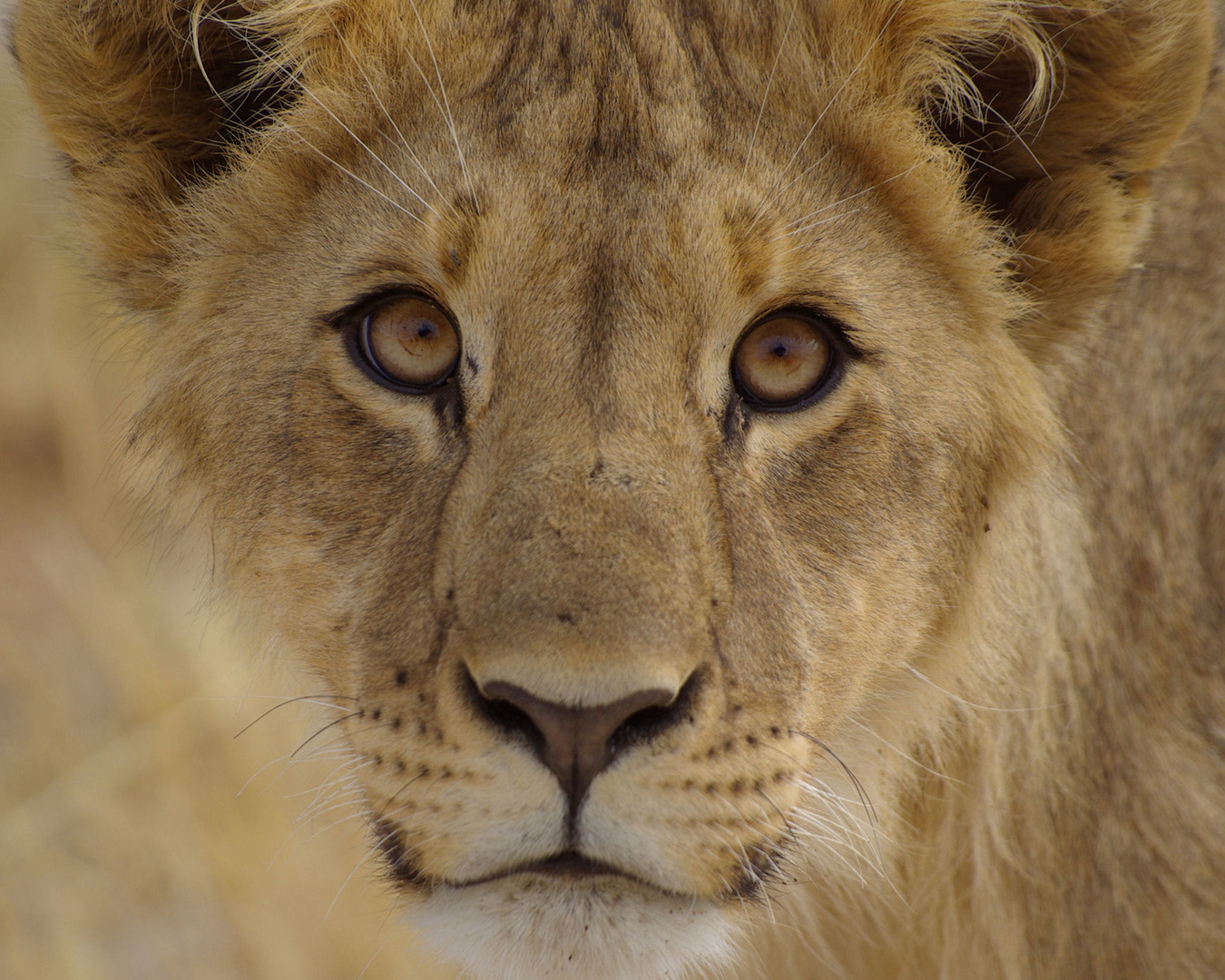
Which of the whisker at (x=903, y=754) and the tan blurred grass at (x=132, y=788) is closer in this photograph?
the whisker at (x=903, y=754)

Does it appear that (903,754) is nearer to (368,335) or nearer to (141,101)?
(368,335)

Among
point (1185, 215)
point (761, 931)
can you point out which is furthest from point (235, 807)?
point (1185, 215)

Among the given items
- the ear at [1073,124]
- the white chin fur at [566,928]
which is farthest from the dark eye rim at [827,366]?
the white chin fur at [566,928]

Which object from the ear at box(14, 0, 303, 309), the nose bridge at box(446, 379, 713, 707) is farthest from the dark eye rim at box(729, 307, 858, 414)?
the ear at box(14, 0, 303, 309)

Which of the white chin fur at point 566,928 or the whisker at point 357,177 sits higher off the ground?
the whisker at point 357,177

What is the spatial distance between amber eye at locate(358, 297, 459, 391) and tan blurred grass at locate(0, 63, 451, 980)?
78.3 inches

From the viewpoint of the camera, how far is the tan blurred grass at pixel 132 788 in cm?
461

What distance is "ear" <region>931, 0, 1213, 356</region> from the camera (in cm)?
220

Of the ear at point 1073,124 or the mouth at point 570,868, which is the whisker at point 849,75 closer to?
the ear at point 1073,124

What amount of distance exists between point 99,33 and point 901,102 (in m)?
1.43

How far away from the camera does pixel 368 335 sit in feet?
7.28

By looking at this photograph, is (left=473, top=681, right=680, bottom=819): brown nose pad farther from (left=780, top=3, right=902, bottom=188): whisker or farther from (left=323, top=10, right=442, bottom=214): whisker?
(left=780, top=3, right=902, bottom=188): whisker

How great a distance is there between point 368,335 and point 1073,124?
131 cm

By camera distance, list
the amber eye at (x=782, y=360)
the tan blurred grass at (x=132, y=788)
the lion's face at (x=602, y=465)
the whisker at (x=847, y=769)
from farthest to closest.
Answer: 1. the tan blurred grass at (x=132, y=788)
2. the amber eye at (x=782, y=360)
3. the whisker at (x=847, y=769)
4. the lion's face at (x=602, y=465)
